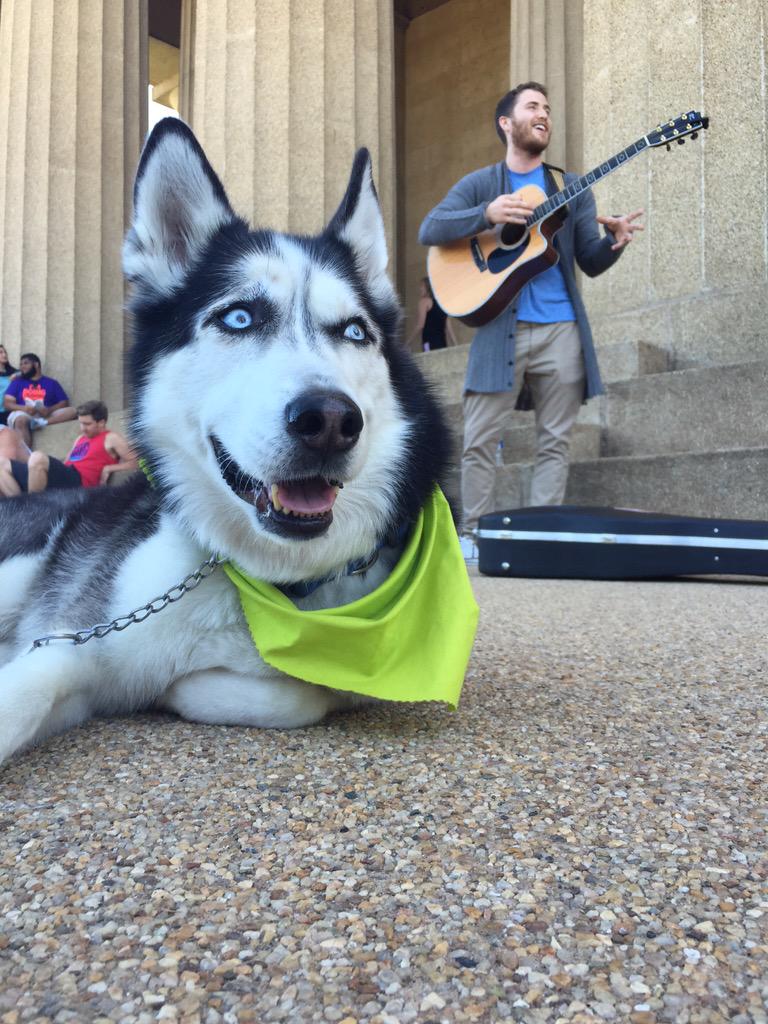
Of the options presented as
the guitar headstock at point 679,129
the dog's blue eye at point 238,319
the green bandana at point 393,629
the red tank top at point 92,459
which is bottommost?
the green bandana at point 393,629

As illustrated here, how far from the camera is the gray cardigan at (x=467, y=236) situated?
504 centimetres

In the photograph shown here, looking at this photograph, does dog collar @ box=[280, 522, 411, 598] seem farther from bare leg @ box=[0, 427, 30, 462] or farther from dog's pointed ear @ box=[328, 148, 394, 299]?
bare leg @ box=[0, 427, 30, 462]

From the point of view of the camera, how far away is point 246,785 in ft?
4.64

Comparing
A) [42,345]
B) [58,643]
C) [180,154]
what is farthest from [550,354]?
[42,345]

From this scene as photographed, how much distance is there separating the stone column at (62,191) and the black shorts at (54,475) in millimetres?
4250

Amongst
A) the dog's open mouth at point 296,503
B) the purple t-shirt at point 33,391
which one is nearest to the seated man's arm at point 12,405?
the purple t-shirt at point 33,391

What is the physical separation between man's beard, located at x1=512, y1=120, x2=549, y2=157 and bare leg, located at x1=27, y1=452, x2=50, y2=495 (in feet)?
13.8

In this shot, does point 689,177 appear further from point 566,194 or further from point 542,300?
point 542,300

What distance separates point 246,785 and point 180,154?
1.37m

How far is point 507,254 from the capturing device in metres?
4.96

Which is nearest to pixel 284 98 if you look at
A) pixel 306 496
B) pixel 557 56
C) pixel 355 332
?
pixel 557 56

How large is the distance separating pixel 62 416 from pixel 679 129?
7.68m

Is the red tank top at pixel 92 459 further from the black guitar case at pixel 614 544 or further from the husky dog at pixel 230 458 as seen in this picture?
the husky dog at pixel 230 458

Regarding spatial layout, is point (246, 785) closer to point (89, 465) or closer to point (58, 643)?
point (58, 643)
